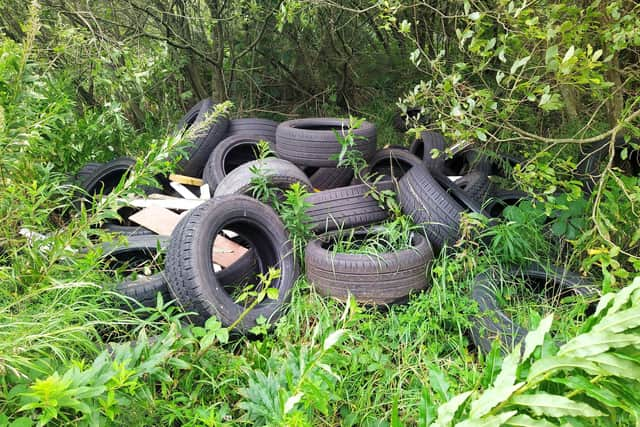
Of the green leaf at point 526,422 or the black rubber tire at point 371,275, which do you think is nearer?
the green leaf at point 526,422

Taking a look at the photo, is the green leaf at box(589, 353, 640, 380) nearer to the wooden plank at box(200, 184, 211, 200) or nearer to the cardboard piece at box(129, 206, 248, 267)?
the cardboard piece at box(129, 206, 248, 267)

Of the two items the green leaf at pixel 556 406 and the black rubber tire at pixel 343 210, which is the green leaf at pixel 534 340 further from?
the black rubber tire at pixel 343 210

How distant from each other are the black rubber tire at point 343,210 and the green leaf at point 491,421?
2375mm

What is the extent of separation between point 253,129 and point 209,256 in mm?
2379

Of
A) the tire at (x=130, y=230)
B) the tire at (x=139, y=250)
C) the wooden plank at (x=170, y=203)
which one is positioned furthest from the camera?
the wooden plank at (x=170, y=203)

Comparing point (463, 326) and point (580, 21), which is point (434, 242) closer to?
point (463, 326)

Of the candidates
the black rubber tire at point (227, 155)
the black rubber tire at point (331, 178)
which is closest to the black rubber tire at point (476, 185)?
the black rubber tire at point (331, 178)

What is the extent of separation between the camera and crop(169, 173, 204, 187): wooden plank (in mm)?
4368

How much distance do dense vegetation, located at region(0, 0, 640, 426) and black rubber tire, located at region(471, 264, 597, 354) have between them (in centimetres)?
9

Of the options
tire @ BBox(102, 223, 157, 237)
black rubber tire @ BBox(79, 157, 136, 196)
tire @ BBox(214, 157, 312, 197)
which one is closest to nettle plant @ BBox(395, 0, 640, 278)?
tire @ BBox(214, 157, 312, 197)

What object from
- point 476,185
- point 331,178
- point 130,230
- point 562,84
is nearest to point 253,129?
point 331,178

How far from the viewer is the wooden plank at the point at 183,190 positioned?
4.26 meters

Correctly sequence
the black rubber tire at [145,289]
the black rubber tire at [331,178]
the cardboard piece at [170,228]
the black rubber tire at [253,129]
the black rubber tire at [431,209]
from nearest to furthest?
the black rubber tire at [145,289], the black rubber tire at [431,209], the cardboard piece at [170,228], the black rubber tire at [331,178], the black rubber tire at [253,129]

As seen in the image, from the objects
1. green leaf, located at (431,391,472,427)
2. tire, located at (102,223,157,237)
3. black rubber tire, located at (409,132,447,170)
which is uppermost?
green leaf, located at (431,391,472,427)
